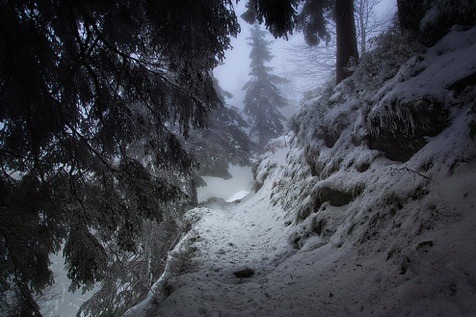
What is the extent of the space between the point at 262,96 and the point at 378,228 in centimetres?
2650

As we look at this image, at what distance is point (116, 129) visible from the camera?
14.7 feet

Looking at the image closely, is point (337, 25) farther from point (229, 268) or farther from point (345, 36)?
point (229, 268)

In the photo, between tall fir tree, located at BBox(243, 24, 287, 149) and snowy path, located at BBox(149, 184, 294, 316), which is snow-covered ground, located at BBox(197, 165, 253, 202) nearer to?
tall fir tree, located at BBox(243, 24, 287, 149)

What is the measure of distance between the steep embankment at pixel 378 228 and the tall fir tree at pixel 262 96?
68.6ft

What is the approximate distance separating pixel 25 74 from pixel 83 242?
2.47 meters

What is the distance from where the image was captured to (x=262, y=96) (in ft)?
94.7

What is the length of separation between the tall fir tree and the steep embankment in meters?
20.9

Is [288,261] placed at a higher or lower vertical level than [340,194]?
lower

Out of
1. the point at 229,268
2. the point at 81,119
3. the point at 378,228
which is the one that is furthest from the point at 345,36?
the point at 81,119

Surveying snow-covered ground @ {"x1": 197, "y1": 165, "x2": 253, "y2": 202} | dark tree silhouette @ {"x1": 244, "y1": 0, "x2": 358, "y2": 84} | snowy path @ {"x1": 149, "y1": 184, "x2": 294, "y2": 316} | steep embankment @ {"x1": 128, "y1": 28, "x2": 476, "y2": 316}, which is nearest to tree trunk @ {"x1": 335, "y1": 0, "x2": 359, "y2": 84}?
dark tree silhouette @ {"x1": 244, "y1": 0, "x2": 358, "y2": 84}

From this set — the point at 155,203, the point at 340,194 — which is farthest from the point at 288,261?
the point at 155,203

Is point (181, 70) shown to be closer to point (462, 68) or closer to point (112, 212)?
point (112, 212)

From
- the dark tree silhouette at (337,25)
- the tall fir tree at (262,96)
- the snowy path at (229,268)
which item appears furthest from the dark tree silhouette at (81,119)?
the tall fir tree at (262,96)

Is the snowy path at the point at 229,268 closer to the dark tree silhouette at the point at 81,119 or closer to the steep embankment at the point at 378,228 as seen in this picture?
the steep embankment at the point at 378,228
